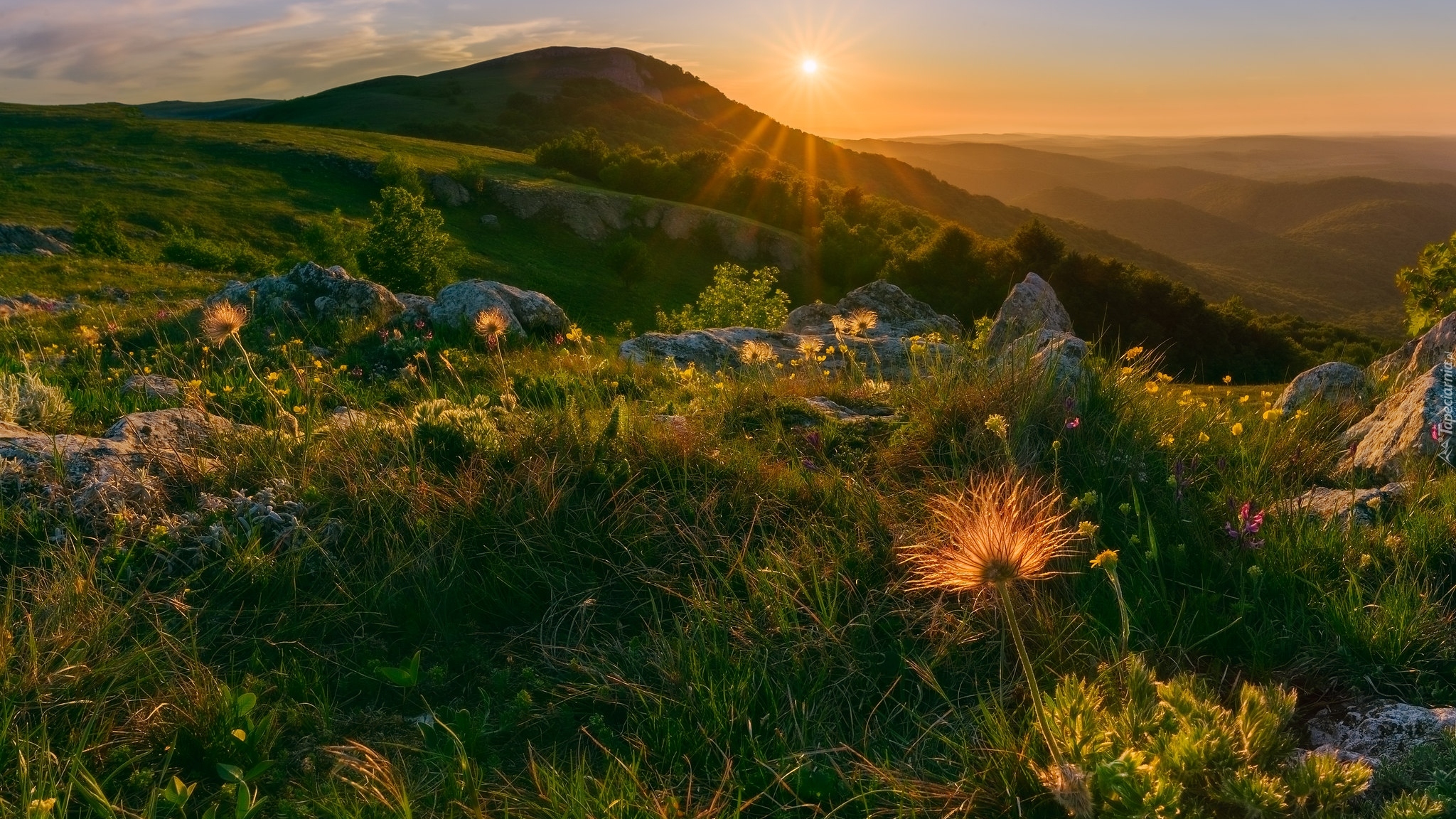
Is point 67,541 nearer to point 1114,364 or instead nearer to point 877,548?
point 877,548

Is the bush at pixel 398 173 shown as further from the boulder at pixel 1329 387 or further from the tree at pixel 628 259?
the boulder at pixel 1329 387

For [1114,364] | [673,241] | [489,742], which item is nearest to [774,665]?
[489,742]

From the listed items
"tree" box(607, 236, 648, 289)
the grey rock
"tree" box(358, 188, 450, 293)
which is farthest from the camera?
"tree" box(607, 236, 648, 289)

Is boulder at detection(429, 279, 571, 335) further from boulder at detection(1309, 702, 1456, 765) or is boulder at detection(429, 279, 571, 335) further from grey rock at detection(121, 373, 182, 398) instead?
boulder at detection(1309, 702, 1456, 765)

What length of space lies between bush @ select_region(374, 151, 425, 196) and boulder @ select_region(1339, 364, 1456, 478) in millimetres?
61839

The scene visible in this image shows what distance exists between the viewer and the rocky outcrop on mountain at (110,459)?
13.4 feet

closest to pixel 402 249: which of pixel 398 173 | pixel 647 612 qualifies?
pixel 398 173

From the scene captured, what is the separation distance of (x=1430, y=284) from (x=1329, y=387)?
3050 cm

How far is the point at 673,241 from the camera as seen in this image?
68625 millimetres

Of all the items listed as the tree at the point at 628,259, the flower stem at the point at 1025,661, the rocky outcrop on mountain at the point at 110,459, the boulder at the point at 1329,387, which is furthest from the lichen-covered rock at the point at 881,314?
the tree at the point at 628,259

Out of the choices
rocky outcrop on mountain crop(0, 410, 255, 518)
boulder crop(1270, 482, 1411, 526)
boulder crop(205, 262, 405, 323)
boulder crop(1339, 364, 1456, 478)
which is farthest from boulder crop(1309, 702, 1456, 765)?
boulder crop(205, 262, 405, 323)

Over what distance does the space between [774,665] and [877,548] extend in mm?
854

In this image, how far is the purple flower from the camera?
3453 millimetres

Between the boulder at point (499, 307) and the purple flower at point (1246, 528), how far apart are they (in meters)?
8.56
